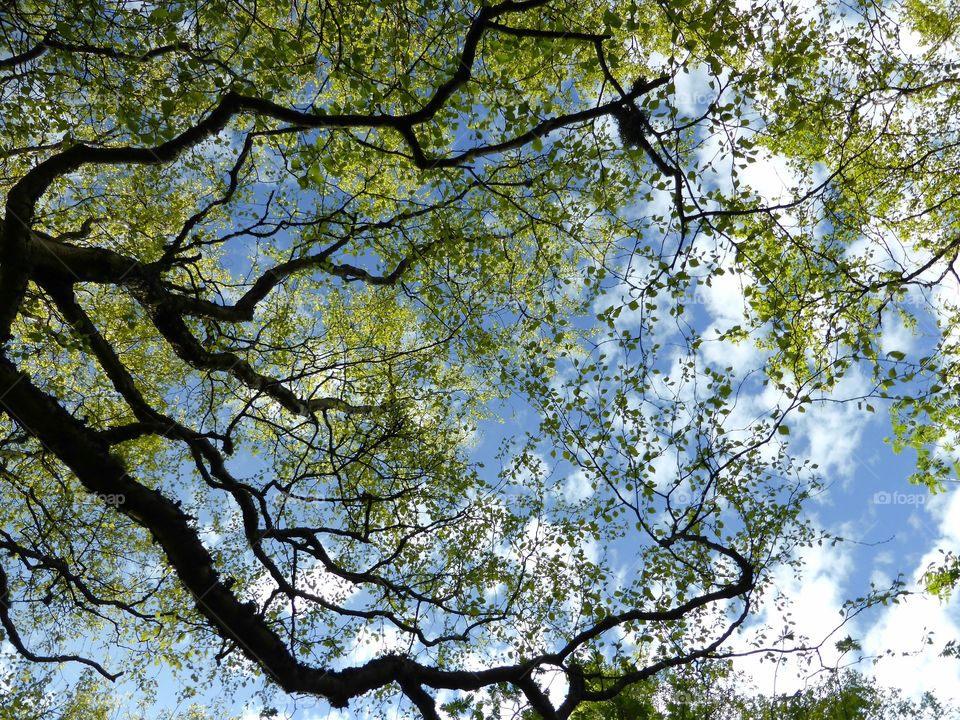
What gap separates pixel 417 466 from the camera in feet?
35.9

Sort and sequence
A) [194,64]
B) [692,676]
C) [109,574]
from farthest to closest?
[109,574], [692,676], [194,64]

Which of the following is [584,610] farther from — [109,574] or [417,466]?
[109,574]

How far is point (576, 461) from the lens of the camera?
862 cm

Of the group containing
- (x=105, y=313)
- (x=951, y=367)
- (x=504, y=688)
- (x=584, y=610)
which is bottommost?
(x=504, y=688)

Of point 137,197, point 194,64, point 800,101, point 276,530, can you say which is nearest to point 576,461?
point 276,530

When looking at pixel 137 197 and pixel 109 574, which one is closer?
pixel 137 197

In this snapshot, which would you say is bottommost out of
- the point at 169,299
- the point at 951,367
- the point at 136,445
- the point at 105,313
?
the point at 951,367

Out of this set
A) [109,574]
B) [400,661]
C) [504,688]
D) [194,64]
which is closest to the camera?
[194,64]

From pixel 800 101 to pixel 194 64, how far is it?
26.6ft

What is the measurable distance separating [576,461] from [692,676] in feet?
15.2

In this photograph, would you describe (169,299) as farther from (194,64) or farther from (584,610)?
(584,610)

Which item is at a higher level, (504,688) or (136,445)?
(136,445)

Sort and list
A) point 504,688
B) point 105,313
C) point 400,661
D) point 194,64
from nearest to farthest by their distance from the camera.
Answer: point 194,64, point 400,661, point 504,688, point 105,313

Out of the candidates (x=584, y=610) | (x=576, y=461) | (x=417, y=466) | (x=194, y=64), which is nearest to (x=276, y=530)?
(x=417, y=466)
